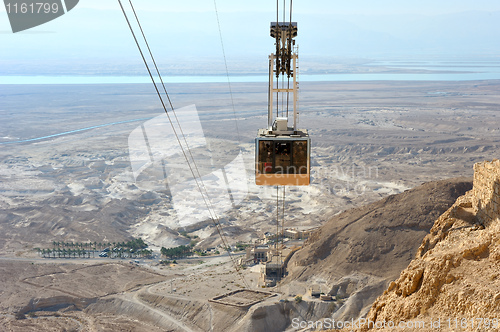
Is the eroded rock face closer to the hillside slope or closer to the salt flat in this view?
the hillside slope

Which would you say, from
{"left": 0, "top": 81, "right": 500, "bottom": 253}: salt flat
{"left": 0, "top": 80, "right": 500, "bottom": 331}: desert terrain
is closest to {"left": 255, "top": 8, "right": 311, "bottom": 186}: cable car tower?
{"left": 0, "top": 80, "right": 500, "bottom": 331}: desert terrain

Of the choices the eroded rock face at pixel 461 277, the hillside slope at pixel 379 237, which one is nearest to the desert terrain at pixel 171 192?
the hillside slope at pixel 379 237

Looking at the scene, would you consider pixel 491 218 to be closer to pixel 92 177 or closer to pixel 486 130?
pixel 92 177

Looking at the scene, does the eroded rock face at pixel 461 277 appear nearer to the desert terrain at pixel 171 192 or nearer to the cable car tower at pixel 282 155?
the cable car tower at pixel 282 155

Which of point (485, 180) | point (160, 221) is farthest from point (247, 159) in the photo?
point (485, 180)

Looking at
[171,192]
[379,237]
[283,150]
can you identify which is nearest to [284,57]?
[283,150]

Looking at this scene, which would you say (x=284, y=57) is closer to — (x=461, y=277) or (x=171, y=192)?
A: (x=461, y=277)

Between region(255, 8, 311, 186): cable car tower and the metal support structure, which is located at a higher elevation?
the metal support structure
